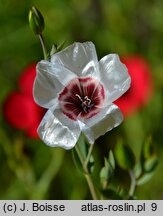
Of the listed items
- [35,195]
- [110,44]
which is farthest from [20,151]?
[110,44]

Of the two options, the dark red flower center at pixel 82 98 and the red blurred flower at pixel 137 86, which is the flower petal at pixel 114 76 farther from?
the red blurred flower at pixel 137 86

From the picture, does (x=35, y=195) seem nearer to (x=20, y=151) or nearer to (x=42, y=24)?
(x=20, y=151)

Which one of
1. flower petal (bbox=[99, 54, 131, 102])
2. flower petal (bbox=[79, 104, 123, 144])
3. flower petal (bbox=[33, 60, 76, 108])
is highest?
flower petal (bbox=[33, 60, 76, 108])

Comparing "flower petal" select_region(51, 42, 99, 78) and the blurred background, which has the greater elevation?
"flower petal" select_region(51, 42, 99, 78)
